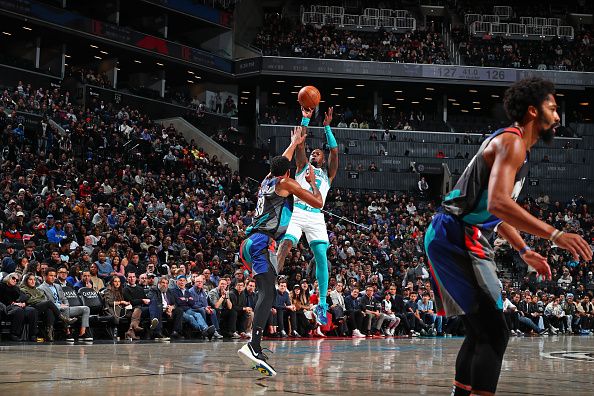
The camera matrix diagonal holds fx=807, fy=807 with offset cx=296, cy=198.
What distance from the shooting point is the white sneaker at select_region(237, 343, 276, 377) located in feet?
23.2

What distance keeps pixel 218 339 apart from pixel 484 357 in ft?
35.4

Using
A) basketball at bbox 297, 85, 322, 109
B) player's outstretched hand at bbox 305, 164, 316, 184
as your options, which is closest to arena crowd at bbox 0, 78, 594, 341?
player's outstretched hand at bbox 305, 164, 316, 184

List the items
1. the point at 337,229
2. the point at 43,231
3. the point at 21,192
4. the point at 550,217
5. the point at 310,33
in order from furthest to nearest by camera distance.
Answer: the point at 310,33 → the point at 550,217 → the point at 337,229 → the point at 21,192 → the point at 43,231

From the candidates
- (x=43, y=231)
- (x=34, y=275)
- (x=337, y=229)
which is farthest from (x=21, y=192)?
(x=337, y=229)

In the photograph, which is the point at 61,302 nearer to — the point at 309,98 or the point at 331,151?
the point at 331,151

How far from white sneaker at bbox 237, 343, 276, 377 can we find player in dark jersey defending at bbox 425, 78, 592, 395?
2622 millimetres

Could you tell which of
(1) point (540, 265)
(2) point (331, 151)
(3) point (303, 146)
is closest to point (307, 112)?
(3) point (303, 146)

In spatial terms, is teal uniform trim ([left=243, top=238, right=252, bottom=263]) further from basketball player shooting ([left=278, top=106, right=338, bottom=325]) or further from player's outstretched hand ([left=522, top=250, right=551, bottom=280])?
player's outstretched hand ([left=522, top=250, right=551, bottom=280])

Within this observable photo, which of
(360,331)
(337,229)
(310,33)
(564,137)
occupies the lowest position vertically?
(360,331)

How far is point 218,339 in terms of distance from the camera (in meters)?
14.7

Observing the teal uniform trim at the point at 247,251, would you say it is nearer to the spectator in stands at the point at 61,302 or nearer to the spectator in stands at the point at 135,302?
the spectator in stands at the point at 61,302

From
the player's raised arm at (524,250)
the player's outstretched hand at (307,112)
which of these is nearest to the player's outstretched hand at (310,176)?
the player's outstretched hand at (307,112)

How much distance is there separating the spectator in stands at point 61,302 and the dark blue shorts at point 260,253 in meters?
6.17

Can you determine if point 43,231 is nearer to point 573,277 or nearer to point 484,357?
point 484,357
